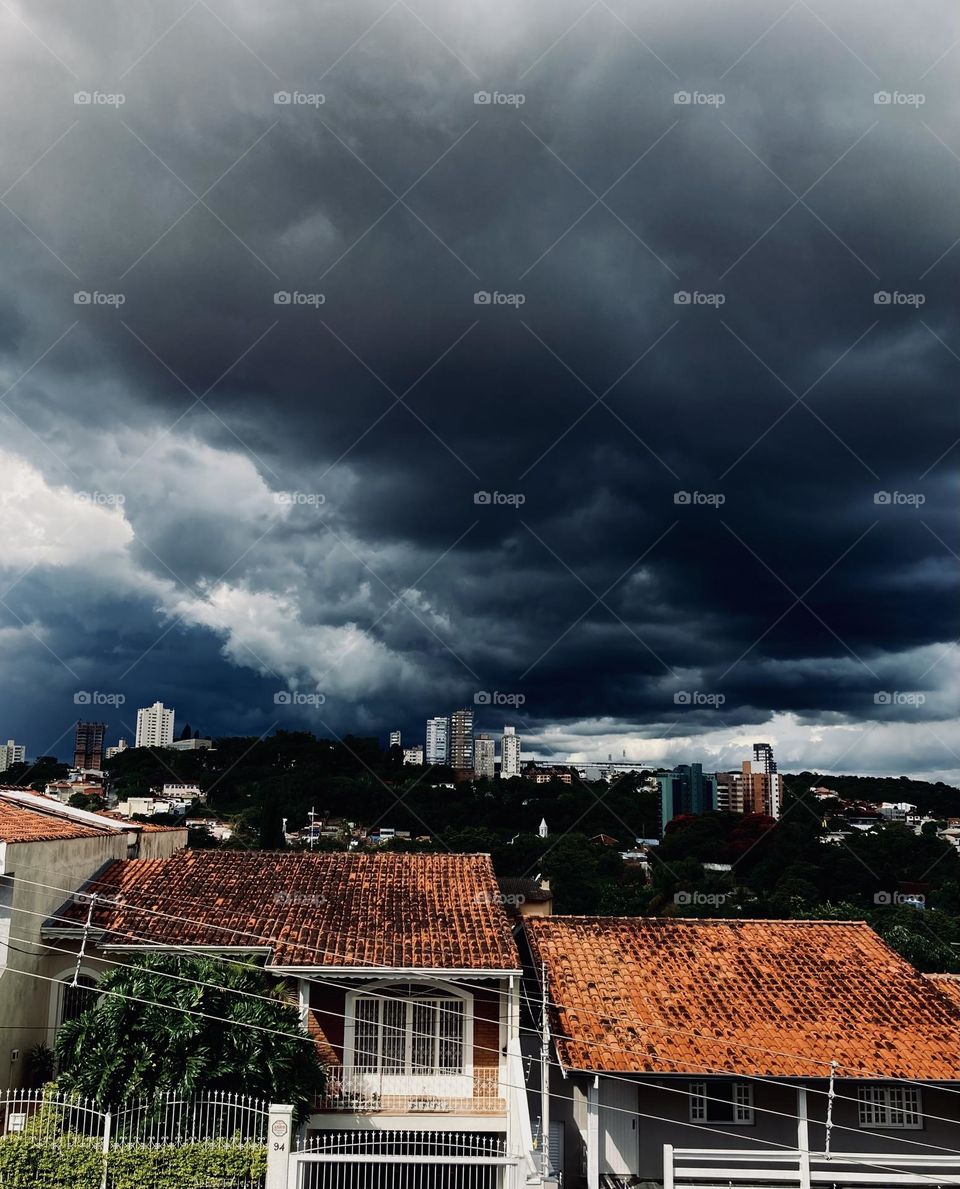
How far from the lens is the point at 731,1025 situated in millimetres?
16406

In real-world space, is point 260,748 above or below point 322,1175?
above

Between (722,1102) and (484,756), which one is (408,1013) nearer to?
(722,1102)

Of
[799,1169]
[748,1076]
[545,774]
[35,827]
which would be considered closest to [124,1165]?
[35,827]

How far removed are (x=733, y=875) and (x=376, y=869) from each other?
169 ft

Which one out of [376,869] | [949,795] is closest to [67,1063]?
[376,869]

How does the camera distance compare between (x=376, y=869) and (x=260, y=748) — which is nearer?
(x=376, y=869)

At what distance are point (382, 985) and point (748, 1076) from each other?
21.7 feet

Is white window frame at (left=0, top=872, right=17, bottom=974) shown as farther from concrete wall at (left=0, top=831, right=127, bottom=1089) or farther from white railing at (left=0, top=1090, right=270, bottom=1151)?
white railing at (left=0, top=1090, right=270, bottom=1151)

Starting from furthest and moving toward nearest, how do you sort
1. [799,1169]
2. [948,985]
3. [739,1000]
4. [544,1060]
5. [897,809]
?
[897,809] < [948,985] < [739,1000] < [544,1060] < [799,1169]

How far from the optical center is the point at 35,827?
58.5 feet

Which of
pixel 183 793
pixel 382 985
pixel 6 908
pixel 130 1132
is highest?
pixel 183 793

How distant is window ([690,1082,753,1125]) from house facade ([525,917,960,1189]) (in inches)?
1.0

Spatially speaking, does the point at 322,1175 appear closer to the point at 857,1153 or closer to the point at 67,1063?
the point at 67,1063

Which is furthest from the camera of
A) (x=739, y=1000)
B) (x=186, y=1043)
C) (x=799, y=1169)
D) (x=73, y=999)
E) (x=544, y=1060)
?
(x=739, y=1000)
